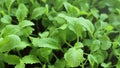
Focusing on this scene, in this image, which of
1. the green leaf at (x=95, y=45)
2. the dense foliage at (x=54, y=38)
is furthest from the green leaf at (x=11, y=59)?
the green leaf at (x=95, y=45)

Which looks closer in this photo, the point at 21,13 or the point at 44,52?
the point at 44,52

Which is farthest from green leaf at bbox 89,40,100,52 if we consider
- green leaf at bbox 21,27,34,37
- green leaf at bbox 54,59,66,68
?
green leaf at bbox 21,27,34,37

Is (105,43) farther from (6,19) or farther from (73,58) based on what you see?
(6,19)

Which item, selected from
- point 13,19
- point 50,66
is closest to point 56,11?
point 13,19

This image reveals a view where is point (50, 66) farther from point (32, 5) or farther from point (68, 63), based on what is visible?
point (32, 5)

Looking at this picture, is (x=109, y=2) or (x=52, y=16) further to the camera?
(x=109, y=2)

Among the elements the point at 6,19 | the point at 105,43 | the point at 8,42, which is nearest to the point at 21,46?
the point at 8,42

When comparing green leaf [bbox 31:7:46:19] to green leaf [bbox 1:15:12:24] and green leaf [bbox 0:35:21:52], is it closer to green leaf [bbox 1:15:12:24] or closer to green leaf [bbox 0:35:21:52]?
green leaf [bbox 1:15:12:24]
